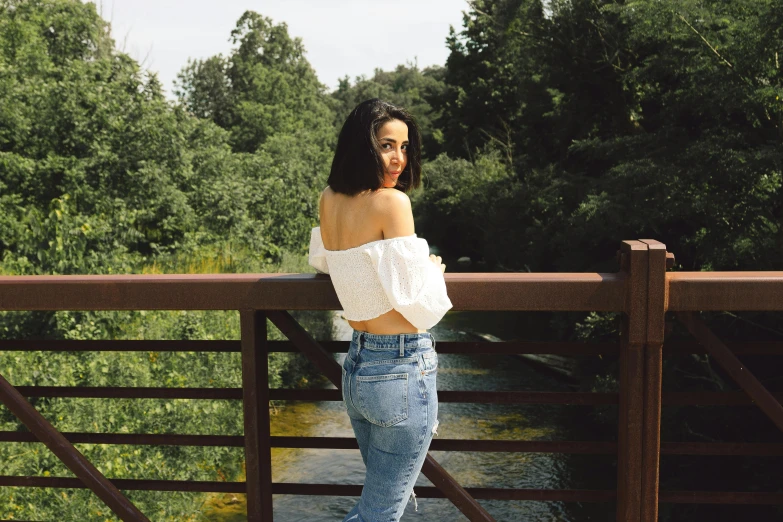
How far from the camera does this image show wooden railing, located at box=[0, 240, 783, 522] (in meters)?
2.21

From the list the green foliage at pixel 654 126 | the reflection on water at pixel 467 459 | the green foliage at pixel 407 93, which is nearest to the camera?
the green foliage at pixel 654 126

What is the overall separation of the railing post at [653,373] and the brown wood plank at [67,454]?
1525 mm

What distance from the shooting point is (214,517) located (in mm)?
11586

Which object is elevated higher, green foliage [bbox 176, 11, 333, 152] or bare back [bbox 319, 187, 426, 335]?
green foliage [bbox 176, 11, 333, 152]

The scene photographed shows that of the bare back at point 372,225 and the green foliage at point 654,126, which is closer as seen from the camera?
the bare back at point 372,225

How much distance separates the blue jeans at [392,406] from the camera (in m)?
2.09

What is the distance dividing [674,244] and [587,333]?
2.27 meters

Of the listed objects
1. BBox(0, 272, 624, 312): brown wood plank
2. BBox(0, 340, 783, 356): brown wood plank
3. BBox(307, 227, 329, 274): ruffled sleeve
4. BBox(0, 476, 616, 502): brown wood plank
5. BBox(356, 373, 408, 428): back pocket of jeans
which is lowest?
BBox(0, 476, 616, 502): brown wood plank

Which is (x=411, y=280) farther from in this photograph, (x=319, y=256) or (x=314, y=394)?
(x=314, y=394)

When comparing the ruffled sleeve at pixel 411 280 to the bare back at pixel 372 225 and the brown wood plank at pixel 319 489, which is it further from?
the brown wood plank at pixel 319 489

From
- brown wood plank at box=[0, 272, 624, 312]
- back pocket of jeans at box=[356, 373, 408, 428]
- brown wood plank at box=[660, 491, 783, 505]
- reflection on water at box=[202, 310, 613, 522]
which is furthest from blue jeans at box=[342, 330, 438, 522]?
reflection on water at box=[202, 310, 613, 522]

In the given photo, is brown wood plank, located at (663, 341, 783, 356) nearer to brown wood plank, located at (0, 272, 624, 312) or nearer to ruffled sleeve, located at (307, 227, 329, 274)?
brown wood plank, located at (0, 272, 624, 312)

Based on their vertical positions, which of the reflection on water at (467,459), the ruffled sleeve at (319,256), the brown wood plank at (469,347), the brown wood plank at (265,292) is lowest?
the reflection on water at (467,459)

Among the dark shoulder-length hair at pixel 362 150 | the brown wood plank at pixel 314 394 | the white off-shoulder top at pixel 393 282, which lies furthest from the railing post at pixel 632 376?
the dark shoulder-length hair at pixel 362 150
